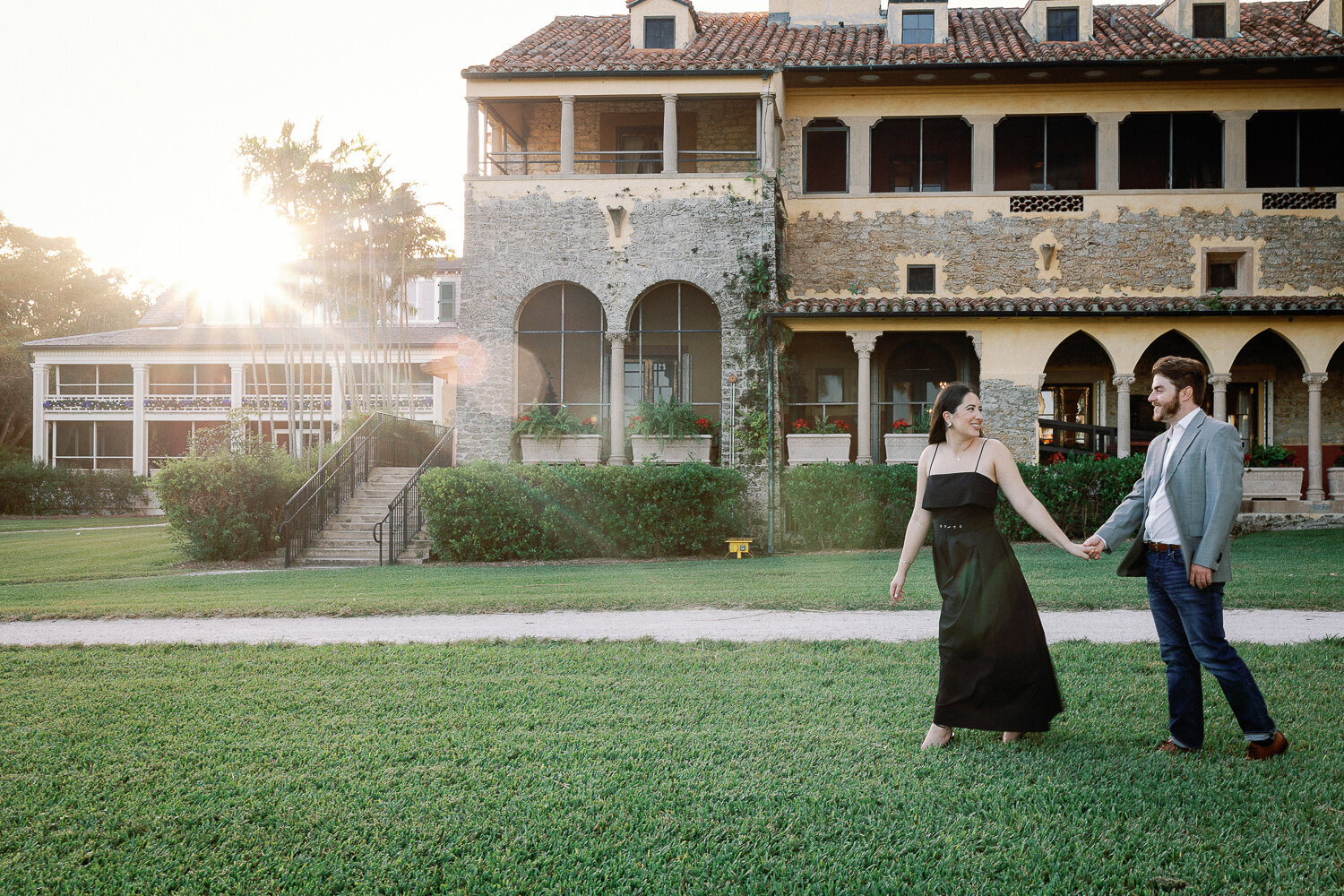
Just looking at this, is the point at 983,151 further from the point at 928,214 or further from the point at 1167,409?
the point at 1167,409

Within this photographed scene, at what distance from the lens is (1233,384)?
19594 millimetres

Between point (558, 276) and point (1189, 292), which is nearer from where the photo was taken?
point (558, 276)

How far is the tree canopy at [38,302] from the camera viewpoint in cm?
3912

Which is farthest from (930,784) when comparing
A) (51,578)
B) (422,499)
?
(51,578)

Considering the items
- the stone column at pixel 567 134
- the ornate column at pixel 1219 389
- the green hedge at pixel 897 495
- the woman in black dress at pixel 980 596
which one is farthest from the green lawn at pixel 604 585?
the stone column at pixel 567 134

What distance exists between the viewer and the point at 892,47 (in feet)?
64.2

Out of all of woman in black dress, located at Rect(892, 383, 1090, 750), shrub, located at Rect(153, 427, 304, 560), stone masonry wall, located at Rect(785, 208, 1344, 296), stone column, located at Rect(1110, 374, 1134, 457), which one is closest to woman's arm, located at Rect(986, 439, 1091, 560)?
woman in black dress, located at Rect(892, 383, 1090, 750)

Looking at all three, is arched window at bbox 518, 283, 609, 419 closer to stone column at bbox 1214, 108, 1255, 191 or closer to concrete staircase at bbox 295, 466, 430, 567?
concrete staircase at bbox 295, 466, 430, 567

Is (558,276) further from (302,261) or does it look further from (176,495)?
A: (302,261)

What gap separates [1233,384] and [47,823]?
22900mm

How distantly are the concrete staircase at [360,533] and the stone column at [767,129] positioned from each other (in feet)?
33.7

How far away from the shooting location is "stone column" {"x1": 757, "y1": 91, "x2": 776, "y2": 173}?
17.4 metres

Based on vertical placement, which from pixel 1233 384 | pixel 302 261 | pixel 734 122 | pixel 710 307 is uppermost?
pixel 734 122

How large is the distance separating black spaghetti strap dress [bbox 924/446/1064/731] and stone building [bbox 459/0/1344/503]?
12967 millimetres
